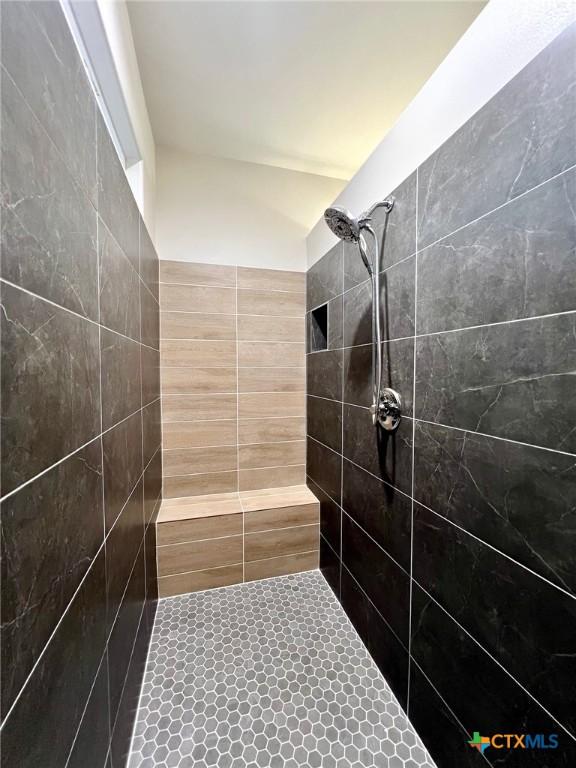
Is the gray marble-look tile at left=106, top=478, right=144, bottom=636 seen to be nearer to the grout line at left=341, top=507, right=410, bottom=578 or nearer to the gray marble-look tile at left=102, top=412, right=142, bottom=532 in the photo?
the gray marble-look tile at left=102, top=412, right=142, bottom=532

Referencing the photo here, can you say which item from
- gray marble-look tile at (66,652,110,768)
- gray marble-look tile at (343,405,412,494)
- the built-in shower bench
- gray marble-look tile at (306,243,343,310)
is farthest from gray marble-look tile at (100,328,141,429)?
gray marble-look tile at (306,243,343,310)

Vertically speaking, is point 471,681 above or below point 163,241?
below

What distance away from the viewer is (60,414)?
55 centimetres

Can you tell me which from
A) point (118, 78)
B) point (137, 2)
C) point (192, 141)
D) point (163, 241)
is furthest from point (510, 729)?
point (192, 141)

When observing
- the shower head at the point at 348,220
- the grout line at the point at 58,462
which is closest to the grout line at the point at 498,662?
the grout line at the point at 58,462

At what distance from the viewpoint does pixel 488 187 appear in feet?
2.48

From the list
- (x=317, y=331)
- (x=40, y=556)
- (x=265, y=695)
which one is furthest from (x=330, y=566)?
(x=40, y=556)

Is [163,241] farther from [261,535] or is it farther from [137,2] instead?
[261,535]

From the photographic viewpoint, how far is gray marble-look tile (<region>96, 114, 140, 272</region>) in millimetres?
790

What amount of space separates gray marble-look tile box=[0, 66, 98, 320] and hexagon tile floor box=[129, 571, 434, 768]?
1.47m

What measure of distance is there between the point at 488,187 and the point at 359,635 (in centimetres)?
188

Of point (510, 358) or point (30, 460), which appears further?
point (510, 358)

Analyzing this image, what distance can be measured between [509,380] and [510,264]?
289mm

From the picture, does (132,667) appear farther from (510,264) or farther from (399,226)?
(399,226)
